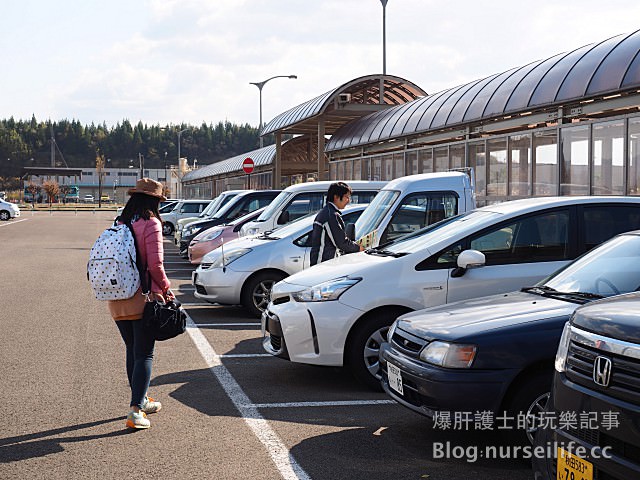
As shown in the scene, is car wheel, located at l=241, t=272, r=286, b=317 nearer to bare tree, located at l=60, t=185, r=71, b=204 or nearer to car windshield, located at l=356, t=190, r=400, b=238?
car windshield, located at l=356, t=190, r=400, b=238

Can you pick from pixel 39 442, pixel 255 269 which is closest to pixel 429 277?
pixel 39 442

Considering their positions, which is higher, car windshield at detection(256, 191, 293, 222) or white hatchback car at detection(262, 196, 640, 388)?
car windshield at detection(256, 191, 293, 222)

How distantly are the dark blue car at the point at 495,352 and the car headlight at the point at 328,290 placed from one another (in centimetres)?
165

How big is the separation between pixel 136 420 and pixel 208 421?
0.53 m

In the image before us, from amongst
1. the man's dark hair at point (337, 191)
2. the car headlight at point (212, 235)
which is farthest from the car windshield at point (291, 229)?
the car headlight at point (212, 235)

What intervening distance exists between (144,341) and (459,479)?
8.09 ft

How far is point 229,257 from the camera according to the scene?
11.5 m

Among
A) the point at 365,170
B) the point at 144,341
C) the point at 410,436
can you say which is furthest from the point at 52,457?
the point at 365,170

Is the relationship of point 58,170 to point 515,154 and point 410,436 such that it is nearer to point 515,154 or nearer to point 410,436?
point 515,154

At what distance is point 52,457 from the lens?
5254mm

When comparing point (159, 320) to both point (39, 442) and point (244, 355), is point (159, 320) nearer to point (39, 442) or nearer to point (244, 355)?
point (39, 442)

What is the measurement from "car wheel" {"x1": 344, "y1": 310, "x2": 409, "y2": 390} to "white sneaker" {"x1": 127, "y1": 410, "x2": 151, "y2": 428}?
6.23ft

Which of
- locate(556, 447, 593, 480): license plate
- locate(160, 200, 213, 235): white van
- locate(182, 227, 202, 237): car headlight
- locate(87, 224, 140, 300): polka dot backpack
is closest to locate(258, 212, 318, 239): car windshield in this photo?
locate(87, 224, 140, 300): polka dot backpack

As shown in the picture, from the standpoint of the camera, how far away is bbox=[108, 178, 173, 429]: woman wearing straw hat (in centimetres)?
602
